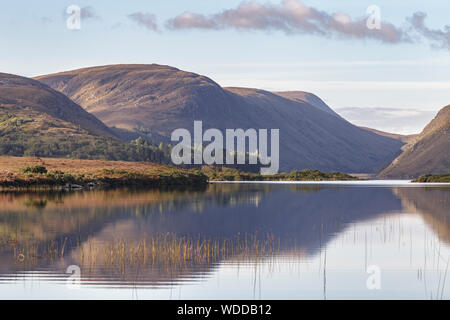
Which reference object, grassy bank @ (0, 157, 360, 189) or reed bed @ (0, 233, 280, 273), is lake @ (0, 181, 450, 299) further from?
grassy bank @ (0, 157, 360, 189)

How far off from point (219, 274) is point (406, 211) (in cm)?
3937

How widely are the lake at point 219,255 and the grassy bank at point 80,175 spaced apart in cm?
4577

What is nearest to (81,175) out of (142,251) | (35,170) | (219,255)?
(35,170)

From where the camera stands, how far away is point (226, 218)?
178 feet

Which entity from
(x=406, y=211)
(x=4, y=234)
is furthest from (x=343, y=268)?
(x=406, y=211)

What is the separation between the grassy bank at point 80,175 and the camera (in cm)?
10269

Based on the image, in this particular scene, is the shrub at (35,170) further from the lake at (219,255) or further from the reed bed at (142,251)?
the reed bed at (142,251)

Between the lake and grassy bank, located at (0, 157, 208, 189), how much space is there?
45.8m

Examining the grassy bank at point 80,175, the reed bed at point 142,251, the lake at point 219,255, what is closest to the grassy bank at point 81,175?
the grassy bank at point 80,175

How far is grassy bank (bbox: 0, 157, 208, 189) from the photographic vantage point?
10269cm

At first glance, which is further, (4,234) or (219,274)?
(4,234)

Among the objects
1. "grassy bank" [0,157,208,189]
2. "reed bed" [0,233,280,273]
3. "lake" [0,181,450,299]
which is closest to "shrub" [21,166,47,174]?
"grassy bank" [0,157,208,189]

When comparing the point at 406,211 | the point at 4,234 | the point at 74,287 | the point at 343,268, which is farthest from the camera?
the point at 406,211
